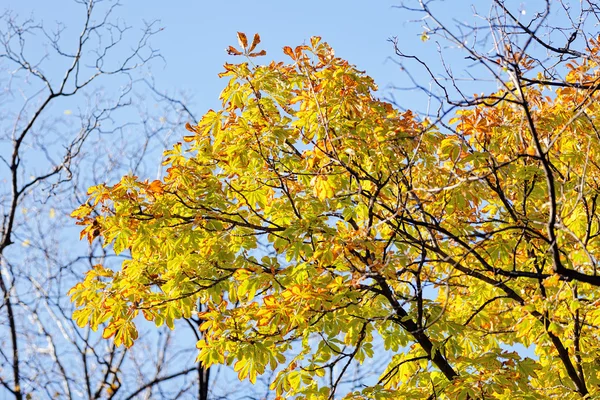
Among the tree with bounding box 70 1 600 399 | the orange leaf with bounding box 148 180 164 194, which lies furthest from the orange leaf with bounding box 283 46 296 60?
the orange leaf with bounding box 148 180 164 194

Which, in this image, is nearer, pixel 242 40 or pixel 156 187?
pixel 156 187

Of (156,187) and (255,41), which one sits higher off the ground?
(255,41)

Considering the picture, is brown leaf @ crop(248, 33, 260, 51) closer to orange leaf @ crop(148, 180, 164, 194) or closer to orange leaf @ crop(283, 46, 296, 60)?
orange leaf @ crop(283, 46, 296, 60)

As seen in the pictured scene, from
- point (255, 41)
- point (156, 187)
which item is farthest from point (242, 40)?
point (156, 187)

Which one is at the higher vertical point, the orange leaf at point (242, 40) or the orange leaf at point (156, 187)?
the orange leaf at point (242, 40)

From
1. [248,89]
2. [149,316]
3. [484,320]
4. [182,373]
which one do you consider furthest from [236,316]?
[182,373]

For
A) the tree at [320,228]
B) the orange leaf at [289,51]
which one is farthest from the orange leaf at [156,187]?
the orange leaf at [289,51]

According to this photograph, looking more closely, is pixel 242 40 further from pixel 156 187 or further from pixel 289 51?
pixel 156 187

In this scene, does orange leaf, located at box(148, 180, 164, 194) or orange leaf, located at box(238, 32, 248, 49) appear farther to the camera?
orange leaf, located at box(238, 32, 248, 49)

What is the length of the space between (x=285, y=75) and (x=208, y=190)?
1292 mm

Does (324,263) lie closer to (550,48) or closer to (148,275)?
(148,275)

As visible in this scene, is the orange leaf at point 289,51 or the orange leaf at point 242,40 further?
the orange leaf at point 289,51

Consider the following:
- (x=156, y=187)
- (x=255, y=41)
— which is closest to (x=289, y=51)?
(x=255, y=41)

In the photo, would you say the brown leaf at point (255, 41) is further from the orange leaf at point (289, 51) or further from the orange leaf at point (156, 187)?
the orange leaf at point (156, 187)
